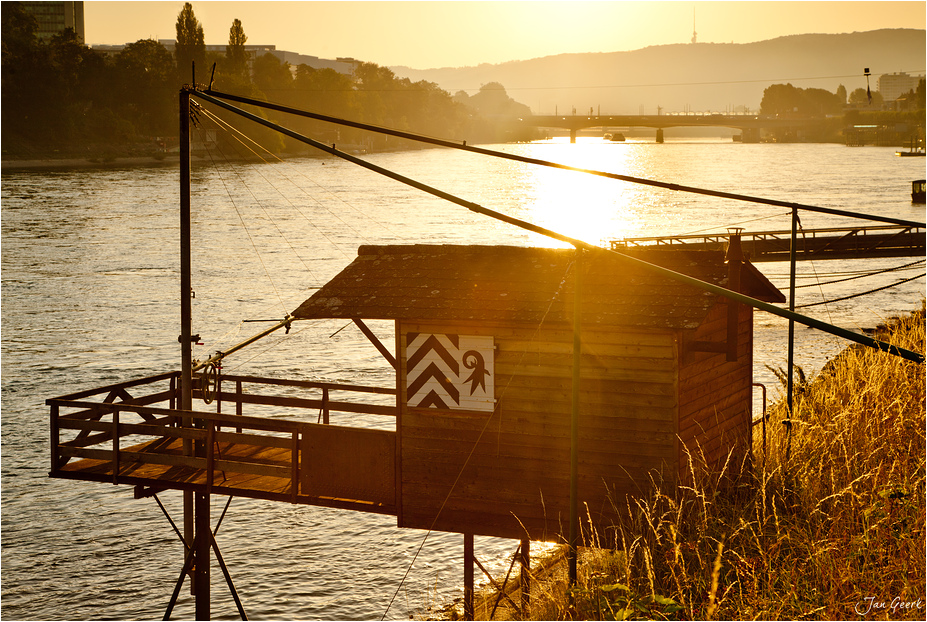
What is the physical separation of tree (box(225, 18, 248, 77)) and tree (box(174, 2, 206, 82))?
13.4 meters

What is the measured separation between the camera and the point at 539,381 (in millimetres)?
15922

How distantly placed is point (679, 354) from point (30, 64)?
12499cm

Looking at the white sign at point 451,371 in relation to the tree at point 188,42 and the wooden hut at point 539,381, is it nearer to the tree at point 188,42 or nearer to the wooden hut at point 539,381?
the wooden hut at point 539,381

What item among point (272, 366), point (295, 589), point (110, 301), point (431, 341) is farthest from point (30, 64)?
point (431, 341)

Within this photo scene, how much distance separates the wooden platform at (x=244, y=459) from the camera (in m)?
16.9

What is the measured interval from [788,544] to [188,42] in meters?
150

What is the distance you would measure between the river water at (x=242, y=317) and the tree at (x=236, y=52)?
128ft

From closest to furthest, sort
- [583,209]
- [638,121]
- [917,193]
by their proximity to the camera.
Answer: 1. [917,193]
2. [583,209]
3. [638,121]

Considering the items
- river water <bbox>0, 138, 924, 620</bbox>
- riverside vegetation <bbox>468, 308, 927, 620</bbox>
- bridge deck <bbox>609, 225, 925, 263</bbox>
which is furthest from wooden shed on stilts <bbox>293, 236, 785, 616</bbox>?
bridge deck <bbox>609, 225, 925, 263</bbox>

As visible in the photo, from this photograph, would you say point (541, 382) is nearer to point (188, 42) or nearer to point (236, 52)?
point (188, 42)

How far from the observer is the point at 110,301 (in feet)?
186

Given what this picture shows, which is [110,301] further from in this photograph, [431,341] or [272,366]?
[431,341]

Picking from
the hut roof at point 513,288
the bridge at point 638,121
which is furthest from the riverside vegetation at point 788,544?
the bridge at point 638,121
